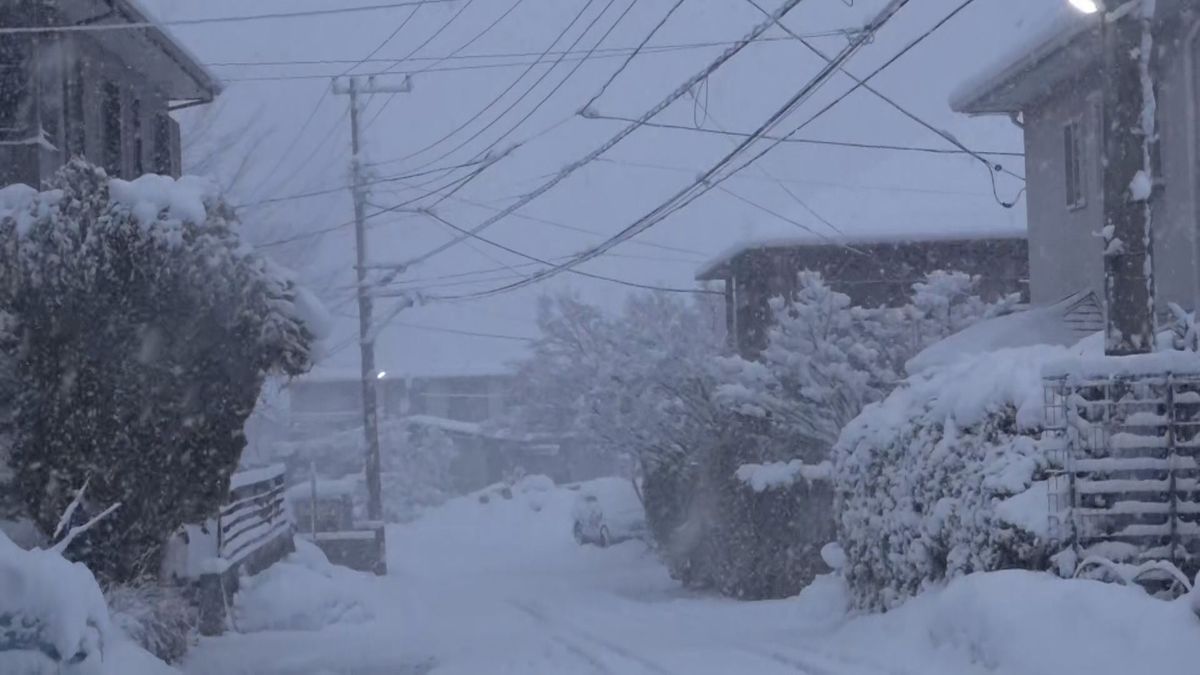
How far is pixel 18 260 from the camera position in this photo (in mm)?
13125

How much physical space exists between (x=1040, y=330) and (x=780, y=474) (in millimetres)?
5057

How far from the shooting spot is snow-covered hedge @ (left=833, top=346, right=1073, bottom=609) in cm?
1115

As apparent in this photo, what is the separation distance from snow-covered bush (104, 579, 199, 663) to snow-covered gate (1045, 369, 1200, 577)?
744 centimetres

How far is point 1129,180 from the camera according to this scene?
1100 cm

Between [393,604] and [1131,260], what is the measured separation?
13794mm

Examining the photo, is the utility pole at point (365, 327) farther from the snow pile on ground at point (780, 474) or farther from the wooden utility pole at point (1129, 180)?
the wooden utility pole at point (1129, 180)

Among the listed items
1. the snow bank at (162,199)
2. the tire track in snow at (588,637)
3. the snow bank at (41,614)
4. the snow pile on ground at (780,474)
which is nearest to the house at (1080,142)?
the snow pile on ground at (780,474)

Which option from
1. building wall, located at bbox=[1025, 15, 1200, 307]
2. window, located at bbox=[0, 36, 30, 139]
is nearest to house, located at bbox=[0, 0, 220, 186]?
window, located at bbox=[0, 36, 30, 139]

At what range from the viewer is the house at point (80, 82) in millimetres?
17516

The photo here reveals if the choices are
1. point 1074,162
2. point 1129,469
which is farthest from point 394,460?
point 1129,469

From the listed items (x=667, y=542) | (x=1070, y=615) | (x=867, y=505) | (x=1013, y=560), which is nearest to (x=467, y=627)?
(x=867, y=505)

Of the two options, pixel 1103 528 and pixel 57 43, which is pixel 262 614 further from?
pixel 1103 528

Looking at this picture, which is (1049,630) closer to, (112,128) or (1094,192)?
(1094,192)

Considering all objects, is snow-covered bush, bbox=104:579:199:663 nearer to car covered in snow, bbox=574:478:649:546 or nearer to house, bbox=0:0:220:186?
house, bbox=0:0:220:186
